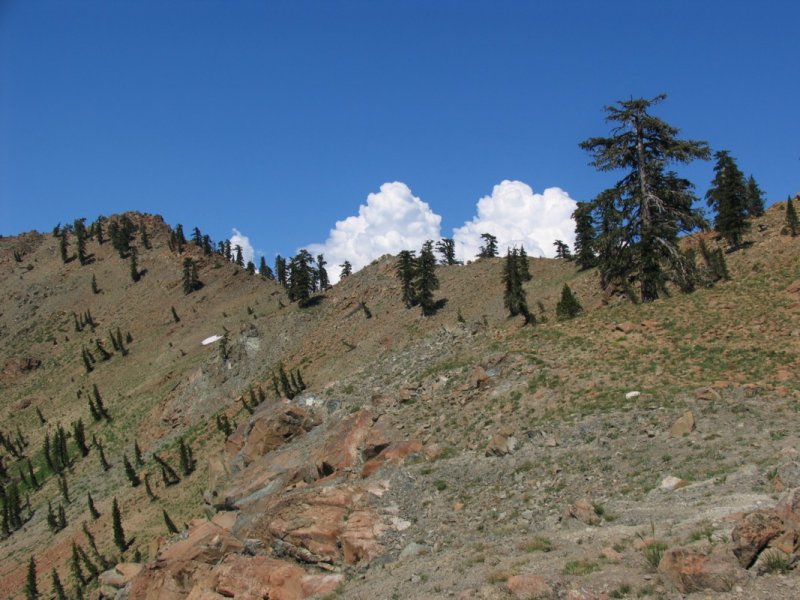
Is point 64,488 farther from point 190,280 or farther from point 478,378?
point 190,280

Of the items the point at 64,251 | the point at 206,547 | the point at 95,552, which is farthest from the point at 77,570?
the point at 64,251

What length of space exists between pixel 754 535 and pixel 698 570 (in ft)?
3.79

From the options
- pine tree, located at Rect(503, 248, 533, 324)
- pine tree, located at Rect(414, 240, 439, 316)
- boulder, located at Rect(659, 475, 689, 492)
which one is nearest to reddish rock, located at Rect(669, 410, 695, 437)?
boulder, located at Rect(659, 475, 689, 492)

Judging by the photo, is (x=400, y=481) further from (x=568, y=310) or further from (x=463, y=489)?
(x=568, y=310)

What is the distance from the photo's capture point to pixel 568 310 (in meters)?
45.5

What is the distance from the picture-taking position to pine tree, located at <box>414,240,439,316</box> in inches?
2854

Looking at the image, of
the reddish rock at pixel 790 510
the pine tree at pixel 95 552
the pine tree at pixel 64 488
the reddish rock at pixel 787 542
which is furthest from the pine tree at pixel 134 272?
the reddish rock at pixel 787 542

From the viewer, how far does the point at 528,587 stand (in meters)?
11.2

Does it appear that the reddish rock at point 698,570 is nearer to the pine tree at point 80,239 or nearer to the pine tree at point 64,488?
the pine tree at point 64,488

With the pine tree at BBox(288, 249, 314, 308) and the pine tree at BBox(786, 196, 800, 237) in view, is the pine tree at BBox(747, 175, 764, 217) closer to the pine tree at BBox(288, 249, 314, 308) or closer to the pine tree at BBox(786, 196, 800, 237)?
the pine tree at BBox(786, 196, 800, 237)

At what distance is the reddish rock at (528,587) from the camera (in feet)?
35.8

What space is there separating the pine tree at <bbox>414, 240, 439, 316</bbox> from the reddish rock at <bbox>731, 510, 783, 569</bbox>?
62.6 metres

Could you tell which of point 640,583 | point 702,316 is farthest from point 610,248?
point 640,583

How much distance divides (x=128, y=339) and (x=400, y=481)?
107377mm
